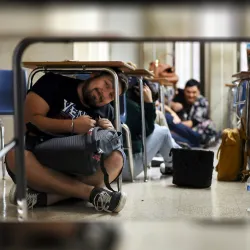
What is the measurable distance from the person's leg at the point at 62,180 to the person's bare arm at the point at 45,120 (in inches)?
5.6

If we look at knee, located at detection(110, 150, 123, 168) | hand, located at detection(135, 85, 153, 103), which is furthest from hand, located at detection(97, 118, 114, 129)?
hand, located at detection(135, 85, 153, 103)

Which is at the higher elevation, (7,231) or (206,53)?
(206,53)

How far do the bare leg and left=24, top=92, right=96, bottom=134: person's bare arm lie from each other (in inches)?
5.7

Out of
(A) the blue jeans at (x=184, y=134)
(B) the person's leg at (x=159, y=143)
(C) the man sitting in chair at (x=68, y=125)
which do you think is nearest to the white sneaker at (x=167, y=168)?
(B) the person's leg at (x=159, y=143)

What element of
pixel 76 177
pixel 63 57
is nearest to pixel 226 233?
pixel 76 177

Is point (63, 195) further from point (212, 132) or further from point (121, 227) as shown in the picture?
point (212, 132)

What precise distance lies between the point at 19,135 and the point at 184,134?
4396mm

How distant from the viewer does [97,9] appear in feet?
1.53

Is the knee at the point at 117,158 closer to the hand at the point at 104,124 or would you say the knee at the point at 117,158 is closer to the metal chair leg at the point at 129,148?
the hand at the point at 104,124

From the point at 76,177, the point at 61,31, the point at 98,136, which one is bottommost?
the point at 76,177

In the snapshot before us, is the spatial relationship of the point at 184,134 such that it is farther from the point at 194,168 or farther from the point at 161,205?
the point at 161,205

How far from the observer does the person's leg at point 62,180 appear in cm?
216

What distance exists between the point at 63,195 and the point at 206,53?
5.29m

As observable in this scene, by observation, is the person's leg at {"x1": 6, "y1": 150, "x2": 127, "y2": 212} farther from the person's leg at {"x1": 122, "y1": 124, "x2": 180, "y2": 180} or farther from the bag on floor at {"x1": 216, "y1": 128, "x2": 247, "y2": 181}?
the bag on floor at {"x1": 216, "y1": 128, "x2": 247, "y2": 181}
